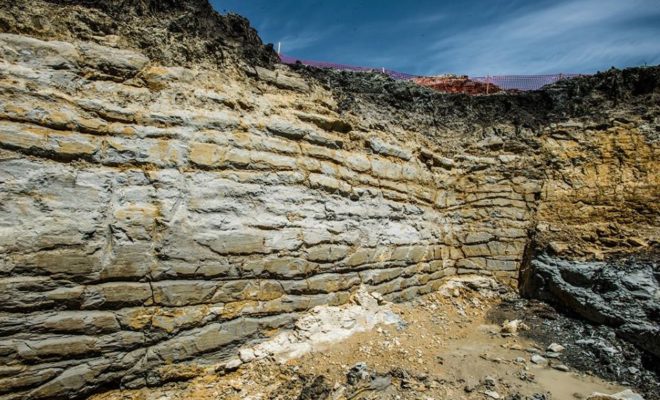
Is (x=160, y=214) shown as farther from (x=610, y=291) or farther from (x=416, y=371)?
(x=610, y=291)

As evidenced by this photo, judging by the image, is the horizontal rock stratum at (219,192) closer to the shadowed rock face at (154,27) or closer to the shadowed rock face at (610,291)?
the shadowed rock face at (154,27)

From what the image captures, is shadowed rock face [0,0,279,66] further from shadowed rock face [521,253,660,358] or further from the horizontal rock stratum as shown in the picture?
shadowed rock face [521,253,660,358]

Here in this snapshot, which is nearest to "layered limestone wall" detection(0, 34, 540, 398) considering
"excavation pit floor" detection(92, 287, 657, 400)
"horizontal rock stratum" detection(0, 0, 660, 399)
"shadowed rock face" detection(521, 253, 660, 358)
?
"horizontal rock stratum" detection(0, 0, 660, 399)

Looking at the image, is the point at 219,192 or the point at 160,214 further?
the point at 219,192

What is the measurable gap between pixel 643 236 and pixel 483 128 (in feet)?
11.4

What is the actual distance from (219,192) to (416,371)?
326cm

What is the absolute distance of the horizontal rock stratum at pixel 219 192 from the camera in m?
3.84

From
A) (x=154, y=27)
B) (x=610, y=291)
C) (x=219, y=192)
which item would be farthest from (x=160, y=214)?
(x=610, y=291)

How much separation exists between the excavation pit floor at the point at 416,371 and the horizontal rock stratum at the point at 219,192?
39 centimetres

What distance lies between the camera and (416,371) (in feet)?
15.2

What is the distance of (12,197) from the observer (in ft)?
12.1

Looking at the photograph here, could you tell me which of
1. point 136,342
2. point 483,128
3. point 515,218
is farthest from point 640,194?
point 136,342

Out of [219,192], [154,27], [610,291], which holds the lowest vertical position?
[610,291]

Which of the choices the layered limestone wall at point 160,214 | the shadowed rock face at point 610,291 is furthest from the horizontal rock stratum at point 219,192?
the shadowed rock face at point 610,291
